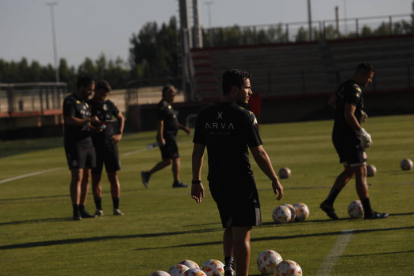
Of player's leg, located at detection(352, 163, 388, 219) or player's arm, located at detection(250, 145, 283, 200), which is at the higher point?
player's arm, located at detection(250, 145, 283, 200)

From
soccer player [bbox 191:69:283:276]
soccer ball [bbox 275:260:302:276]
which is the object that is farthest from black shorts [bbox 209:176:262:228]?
soccer ball [bbox 275:260:302:276]

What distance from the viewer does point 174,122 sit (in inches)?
659

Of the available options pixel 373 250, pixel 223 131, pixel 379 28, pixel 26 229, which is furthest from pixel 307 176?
pixel 379 28

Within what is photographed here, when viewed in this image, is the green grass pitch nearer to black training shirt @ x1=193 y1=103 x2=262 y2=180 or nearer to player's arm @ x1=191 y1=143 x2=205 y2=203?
player's arm @ x1=191 y1=143 x2=205 y2=203

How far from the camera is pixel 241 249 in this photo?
7.15 meters

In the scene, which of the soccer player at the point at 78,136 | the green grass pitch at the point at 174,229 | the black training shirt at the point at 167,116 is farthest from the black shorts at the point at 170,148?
the soccer player at the point at 78,136

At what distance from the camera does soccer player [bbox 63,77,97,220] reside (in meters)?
12.5

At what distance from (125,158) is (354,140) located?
591 inches

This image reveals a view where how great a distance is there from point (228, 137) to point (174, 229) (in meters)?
4.45

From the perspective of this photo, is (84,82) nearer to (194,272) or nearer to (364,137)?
(364,137)

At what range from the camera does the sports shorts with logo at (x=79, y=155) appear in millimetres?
12547

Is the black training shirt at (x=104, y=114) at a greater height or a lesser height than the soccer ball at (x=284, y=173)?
greater

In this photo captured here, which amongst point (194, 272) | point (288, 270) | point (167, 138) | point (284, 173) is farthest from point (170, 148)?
point (194, 272)

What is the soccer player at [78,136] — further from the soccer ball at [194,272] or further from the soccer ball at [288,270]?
the soccer ball at [288,270]
